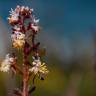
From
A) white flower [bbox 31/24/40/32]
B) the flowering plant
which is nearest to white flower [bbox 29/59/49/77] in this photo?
the flowering plant

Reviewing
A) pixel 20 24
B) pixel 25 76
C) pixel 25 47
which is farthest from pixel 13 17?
pixel 25 76

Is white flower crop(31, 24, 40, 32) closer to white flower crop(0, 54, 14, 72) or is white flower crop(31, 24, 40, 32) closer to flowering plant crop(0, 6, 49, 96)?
flowering plant crop(0, 6, 49, 96)

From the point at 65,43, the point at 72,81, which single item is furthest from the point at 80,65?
the point at 72,81

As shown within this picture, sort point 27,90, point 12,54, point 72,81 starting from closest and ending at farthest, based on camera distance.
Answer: point 27,90, point 12,54, point 72,81

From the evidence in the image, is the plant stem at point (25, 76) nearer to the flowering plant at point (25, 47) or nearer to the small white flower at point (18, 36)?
the flowering plant at point (25, 47)

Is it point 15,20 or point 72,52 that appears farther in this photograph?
point 72,52

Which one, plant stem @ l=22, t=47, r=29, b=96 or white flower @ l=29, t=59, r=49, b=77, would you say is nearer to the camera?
plant stem @ l=22, t=47, r=29, b=96

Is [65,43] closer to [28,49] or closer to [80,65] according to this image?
[80,65]

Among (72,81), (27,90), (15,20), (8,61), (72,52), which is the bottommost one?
(27,90)
